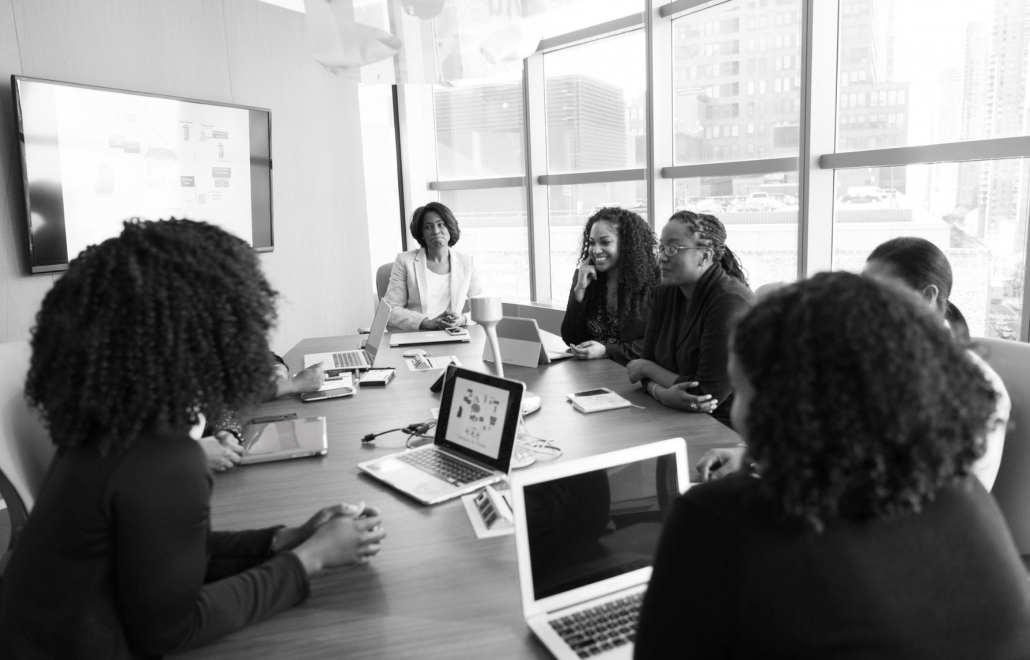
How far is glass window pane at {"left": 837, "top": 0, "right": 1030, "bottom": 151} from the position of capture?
3.07 meters

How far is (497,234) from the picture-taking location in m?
6.11

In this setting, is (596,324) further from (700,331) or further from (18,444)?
(18,444)

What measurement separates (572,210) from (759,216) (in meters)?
1.67

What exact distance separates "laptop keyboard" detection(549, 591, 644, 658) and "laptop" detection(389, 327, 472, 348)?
259 cm

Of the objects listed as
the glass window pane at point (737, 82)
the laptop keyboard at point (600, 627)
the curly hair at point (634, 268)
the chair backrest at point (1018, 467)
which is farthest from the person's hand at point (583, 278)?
the laptop keyboard at point (600, 627)

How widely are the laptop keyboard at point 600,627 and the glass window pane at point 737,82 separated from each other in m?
3.51

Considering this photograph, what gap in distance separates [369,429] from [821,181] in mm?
2913

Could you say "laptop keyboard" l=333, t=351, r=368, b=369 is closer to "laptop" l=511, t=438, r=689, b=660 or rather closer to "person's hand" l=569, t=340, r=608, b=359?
"person's hand" l=569, t=340, r=608, b=359

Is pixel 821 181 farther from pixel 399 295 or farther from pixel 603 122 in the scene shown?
pixel 399 295

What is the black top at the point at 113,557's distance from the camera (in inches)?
37.1

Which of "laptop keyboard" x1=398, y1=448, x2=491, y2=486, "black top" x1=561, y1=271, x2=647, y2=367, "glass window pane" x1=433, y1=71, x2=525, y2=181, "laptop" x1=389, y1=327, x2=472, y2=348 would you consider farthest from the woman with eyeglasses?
"glass window pane" x1=433, y1=71, x2=525, y2=181

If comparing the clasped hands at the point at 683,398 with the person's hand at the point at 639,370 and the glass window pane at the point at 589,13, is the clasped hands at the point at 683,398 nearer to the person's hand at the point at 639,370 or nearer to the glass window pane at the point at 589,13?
the person's hand at the point at 639,370

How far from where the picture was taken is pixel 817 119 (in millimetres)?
3744

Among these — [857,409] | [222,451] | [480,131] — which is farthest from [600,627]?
[480,131]
